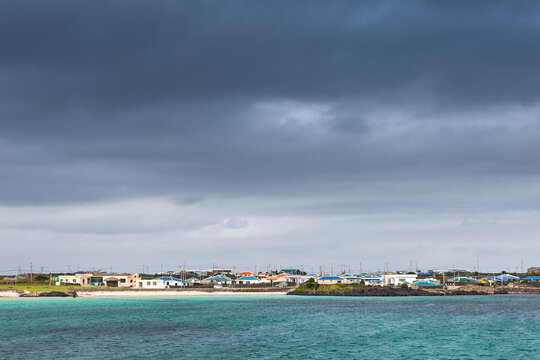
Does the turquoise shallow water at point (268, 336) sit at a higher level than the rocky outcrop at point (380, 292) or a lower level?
higher

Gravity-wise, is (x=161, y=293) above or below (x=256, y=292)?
above

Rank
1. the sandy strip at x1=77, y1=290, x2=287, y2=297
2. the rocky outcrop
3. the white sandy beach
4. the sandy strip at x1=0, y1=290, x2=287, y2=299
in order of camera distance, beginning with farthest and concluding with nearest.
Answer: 1. the rocky outcrop
2. the sandy strip at x1=77, y1=290, x2=287, y2=297
3. the white sandy beach
4. the sandy strip at x1=0, y1=290, x2=287, y2=299

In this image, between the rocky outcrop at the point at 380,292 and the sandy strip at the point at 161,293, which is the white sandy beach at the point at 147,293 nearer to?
the sandy strip at the point at 161,293

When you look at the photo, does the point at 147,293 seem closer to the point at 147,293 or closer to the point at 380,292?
the point at 147,293

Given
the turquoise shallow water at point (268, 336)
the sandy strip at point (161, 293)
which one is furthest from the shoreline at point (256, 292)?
the turquoise shallow water at point (268, 336)

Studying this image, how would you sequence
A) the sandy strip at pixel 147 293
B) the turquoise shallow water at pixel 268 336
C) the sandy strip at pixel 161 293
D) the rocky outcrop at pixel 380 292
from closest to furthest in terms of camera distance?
the turquoise shallow water at pixel 268 336, the sandy strip at pixel 147 293, the sandy strip at pixel 161 293, the rocky outcrop at pixel 380 292

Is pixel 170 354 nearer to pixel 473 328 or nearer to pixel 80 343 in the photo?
pixel 80 343

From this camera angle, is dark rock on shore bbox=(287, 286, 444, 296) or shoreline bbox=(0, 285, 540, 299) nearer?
shoreline bbox=(0, 285, 540, 299)

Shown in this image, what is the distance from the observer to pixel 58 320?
82438mm

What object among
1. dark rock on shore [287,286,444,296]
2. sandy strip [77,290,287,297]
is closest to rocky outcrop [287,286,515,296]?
dark rock on shore [287,286,444,296]

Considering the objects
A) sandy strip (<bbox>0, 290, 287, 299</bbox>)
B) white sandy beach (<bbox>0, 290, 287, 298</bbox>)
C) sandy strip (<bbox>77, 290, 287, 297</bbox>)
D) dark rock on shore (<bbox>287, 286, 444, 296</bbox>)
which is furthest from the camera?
dark rock on shore (<bbox>287, 286, 444, 296</bbox>)

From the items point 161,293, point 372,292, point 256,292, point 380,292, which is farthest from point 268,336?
point 256,292

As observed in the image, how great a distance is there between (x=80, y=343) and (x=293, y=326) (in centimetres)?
2984

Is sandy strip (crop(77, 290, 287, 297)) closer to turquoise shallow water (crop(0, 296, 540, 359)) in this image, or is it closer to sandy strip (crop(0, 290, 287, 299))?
sandy strip (crop(0, 290, 287, 299))
